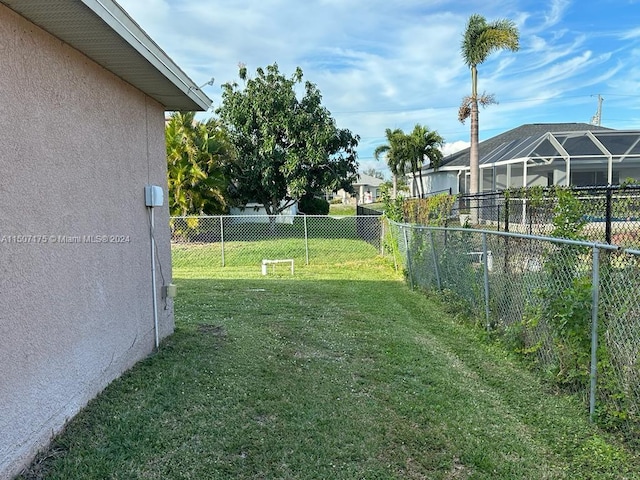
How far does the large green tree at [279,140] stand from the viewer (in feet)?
59.0

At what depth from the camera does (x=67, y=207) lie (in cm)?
308

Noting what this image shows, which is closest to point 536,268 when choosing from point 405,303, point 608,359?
point 608,359

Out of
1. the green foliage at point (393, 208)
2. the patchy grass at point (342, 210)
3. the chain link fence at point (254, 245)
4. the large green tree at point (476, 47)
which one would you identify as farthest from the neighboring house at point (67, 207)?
the patchy grass at point (342, 210)

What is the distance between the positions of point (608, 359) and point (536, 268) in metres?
1.35

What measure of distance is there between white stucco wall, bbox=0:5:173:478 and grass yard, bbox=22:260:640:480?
268 millimetres

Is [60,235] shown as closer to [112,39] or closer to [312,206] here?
[112,39]

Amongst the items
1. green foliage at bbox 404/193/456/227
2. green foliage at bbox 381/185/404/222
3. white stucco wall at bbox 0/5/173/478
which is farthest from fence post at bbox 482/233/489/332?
green foliage at bbox 381/185/404/222

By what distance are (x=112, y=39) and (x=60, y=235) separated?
143cm

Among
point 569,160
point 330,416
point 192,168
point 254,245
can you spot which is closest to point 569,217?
point 330,416

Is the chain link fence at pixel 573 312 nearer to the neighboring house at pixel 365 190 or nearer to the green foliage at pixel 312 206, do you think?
the green foliage at pixel 312 206

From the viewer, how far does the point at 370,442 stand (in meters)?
2.89

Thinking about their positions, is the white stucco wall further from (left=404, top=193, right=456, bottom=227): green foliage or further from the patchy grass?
the patchy grass

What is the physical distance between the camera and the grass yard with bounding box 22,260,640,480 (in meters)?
2.62

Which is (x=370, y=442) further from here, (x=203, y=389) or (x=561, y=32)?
(x=561, y=32)
